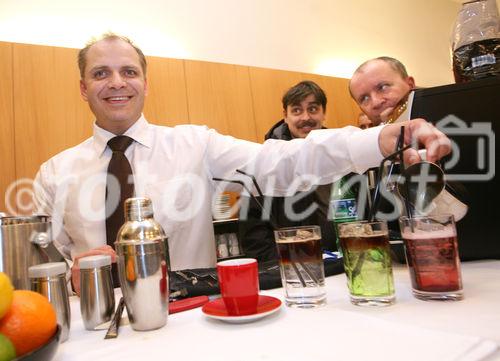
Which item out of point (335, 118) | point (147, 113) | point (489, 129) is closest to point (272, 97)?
point (335, 118)

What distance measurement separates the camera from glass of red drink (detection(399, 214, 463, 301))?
0.62m

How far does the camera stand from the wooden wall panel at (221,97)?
2.99 metres

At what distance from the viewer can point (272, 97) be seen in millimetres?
3336

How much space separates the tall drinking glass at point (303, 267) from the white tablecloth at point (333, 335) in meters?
0.03

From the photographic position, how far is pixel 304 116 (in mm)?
2412

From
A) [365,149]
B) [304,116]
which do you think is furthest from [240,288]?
[304,116]

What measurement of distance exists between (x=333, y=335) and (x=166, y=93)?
2611mm

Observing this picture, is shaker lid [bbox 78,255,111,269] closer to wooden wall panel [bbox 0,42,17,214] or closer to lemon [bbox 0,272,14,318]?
lemon [bbox 0,272,14,318]

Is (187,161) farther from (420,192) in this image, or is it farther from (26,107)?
(26,107)

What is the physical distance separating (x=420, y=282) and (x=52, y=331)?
22.4 inches

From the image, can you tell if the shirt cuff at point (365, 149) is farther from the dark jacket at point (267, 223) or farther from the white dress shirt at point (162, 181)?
the dark jacket at point (267, 223)

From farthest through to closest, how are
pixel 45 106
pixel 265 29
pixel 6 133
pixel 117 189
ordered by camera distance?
pixel 265 29
pixel 45 106
pixel 6 133
pixel 117 189

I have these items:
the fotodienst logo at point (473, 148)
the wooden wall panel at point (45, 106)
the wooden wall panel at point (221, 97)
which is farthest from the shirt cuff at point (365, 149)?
the wooden wall panel at point (221, 97)

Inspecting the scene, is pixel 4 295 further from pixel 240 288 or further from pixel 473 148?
pixel 473 148
